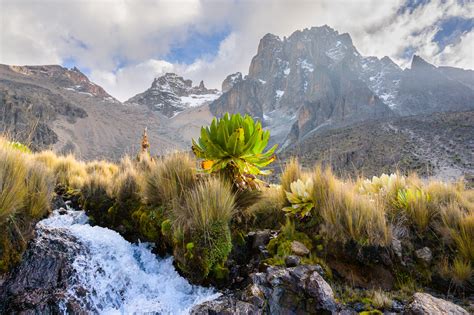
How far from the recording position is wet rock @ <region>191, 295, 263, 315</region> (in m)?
2.21

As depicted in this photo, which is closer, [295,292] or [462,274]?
[295,292]

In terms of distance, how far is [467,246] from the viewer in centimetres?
279

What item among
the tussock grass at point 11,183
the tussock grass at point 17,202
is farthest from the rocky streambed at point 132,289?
the tussock grass at point 11,183

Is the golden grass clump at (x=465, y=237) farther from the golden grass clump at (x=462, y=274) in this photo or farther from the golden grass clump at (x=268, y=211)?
the golden grass clump at (x=268, y=211)

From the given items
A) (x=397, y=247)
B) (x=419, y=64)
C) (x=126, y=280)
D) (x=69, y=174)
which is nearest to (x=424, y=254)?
(x=397, y=247)

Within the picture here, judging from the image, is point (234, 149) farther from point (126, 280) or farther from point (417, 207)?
point (417, 207)

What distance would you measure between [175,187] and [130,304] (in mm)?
1301

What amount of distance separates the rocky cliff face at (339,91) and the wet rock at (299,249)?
95.7 metres

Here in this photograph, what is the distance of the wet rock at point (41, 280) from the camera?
2209mm

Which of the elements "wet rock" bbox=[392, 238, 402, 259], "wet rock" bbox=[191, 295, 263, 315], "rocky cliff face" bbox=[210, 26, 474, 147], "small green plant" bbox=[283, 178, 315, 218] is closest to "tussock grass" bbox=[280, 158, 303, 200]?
"small green plant" bbox=[283, 178, 315, 218]

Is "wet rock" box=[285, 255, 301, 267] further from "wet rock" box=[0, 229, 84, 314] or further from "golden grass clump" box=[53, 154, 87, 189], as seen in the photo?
"golden grass clump" box=[53, 154, 87, 189]

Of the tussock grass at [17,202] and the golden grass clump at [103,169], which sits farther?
the golden grass clump at [103,169]

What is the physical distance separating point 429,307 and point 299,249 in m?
1.11

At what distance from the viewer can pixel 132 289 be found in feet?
9.05
